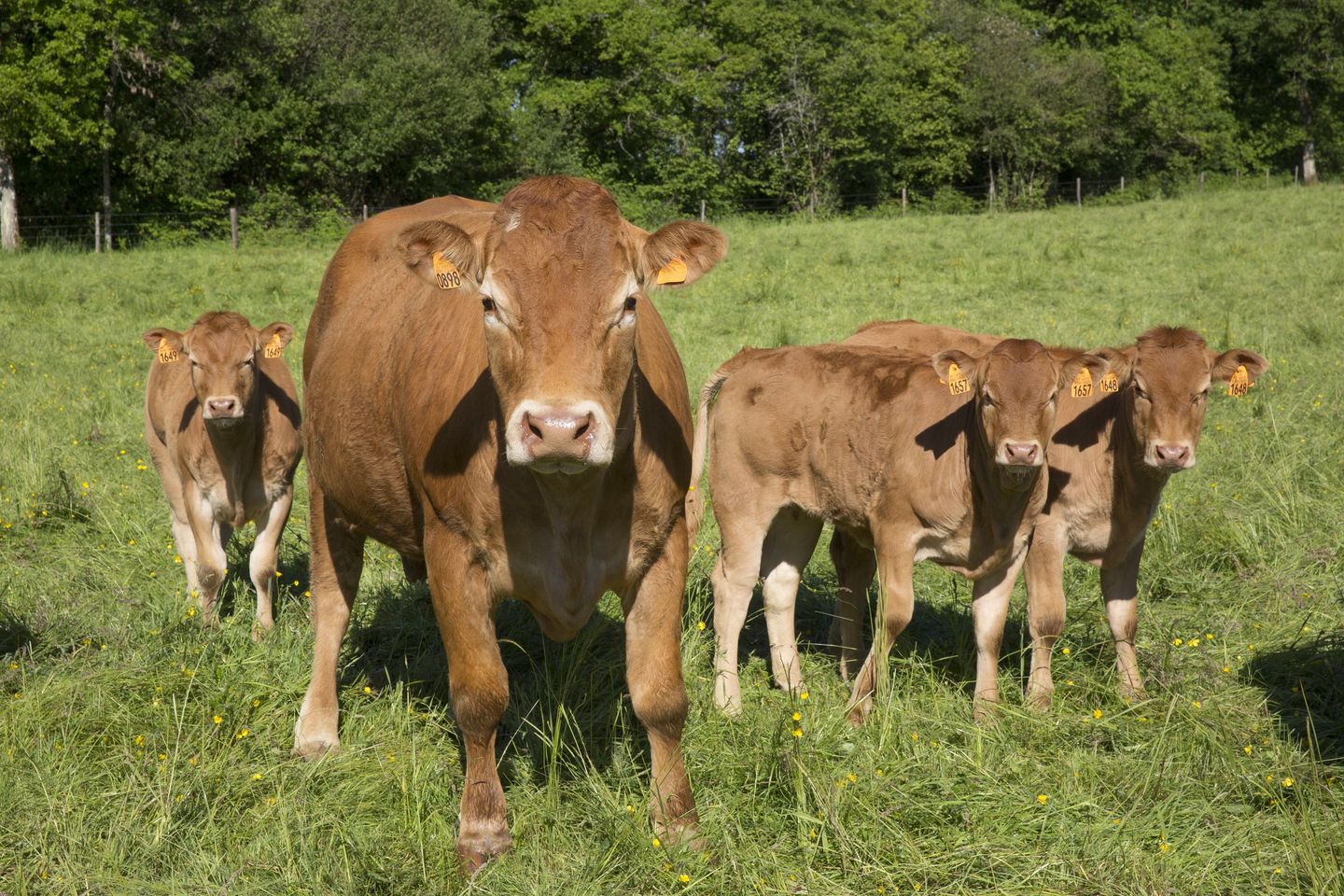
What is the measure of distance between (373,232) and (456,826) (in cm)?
311

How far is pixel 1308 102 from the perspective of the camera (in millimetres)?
55875

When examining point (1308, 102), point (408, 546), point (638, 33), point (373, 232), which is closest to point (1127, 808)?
point (408, 546)

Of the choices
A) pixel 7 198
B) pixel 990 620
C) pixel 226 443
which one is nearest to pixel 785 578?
pixel 990 620

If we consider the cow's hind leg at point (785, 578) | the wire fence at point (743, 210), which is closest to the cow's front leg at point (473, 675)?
the cow's hind leg at point (785, 578)

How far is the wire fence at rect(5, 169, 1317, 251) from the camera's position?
3128 cm

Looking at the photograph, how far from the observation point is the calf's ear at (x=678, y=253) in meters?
3.60

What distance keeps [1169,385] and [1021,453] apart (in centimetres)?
116

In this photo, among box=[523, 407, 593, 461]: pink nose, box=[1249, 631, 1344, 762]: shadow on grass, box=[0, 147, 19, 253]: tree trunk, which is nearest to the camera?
box=[523, 407, 593, 461]: pink nose

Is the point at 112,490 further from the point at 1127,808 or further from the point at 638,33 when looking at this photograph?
the point at 638,33

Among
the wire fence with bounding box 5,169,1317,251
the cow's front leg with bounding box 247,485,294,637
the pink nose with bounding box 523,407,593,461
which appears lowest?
the cow's front leg with bounding box 247,485,294,637

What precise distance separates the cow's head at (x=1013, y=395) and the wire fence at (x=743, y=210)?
22864mm

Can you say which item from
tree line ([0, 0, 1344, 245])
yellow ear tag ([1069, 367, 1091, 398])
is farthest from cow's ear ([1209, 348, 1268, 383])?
tree line ([0, 0, 1344, 245])

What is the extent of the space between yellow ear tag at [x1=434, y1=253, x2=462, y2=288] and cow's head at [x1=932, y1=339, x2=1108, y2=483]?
279cm

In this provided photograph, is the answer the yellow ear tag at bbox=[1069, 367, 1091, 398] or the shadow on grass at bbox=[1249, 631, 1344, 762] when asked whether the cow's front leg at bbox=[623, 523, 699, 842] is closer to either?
the shadow on grass at bbox=[1249, 631, 1344, 762]
